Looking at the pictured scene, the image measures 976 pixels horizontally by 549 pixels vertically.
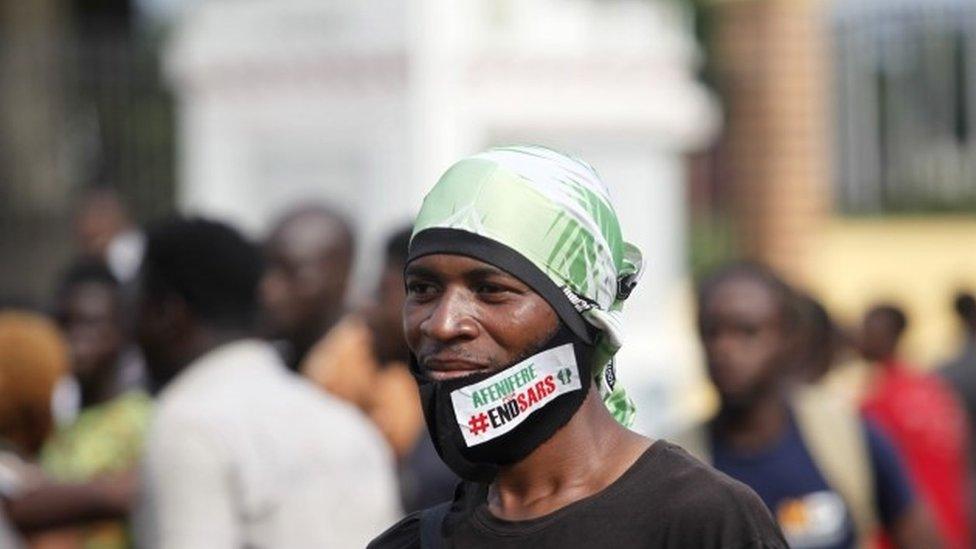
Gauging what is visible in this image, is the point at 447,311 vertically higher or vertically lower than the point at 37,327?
higher

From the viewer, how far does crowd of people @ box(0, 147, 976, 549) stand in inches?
142

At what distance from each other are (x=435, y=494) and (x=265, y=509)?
3.73 feet

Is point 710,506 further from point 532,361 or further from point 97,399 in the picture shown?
point 97,399

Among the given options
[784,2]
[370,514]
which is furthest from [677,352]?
[370,514]

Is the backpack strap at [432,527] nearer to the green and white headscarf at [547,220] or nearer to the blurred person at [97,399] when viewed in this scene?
the green and white headscarf at [547,220]

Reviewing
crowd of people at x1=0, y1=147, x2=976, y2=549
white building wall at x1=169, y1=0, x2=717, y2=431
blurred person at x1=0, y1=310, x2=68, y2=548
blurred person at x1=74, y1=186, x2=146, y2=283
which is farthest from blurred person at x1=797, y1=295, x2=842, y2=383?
blurred person at x1=74, y1=186, x2=146, y2=283

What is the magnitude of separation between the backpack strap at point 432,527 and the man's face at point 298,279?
4.14 meters

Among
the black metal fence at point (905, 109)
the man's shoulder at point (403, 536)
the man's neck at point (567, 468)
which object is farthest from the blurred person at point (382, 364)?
the black metal fence at point (905, 109)

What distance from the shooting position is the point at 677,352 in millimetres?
14078

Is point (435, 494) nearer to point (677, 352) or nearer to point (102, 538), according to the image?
point (102, 538)

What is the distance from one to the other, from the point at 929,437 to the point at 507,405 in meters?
6.13

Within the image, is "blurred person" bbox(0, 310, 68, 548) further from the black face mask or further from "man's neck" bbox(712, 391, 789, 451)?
the black face mask

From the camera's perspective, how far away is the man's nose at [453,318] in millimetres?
3613

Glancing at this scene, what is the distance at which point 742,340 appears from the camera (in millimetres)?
6922
